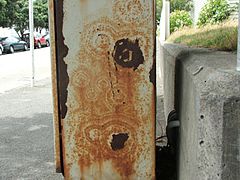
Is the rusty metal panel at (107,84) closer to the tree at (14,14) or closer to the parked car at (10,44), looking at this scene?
the parked car at (10,44)

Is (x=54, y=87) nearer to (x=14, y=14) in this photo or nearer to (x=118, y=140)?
(x=118, y=140)

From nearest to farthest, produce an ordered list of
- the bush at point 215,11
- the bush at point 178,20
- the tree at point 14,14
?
the bush at point 215,11 < the bush at point 178,20 < the tree at point 14,14

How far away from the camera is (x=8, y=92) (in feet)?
38.4

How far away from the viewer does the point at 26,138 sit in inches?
254

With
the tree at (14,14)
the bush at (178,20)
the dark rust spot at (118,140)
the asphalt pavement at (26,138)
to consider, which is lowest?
the asphalt pavement at (26,138)

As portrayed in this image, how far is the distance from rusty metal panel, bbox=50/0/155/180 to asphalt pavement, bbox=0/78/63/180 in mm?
1704

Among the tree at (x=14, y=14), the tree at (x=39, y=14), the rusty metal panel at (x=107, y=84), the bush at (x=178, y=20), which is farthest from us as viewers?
the tree at (x=39, y=14)

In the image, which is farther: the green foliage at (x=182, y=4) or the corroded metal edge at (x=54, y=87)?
the green foliage at (x=182, y=4)

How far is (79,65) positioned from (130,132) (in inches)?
24.2

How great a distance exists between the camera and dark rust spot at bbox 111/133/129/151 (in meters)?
3.09

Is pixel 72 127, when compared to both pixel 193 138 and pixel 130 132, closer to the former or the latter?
pixel 130 132

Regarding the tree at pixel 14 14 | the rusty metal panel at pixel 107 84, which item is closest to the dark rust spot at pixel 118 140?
the rusty metal panel at pixel 107 84

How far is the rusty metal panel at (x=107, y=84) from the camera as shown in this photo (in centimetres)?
297

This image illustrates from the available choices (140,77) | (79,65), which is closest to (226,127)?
(140,77)
